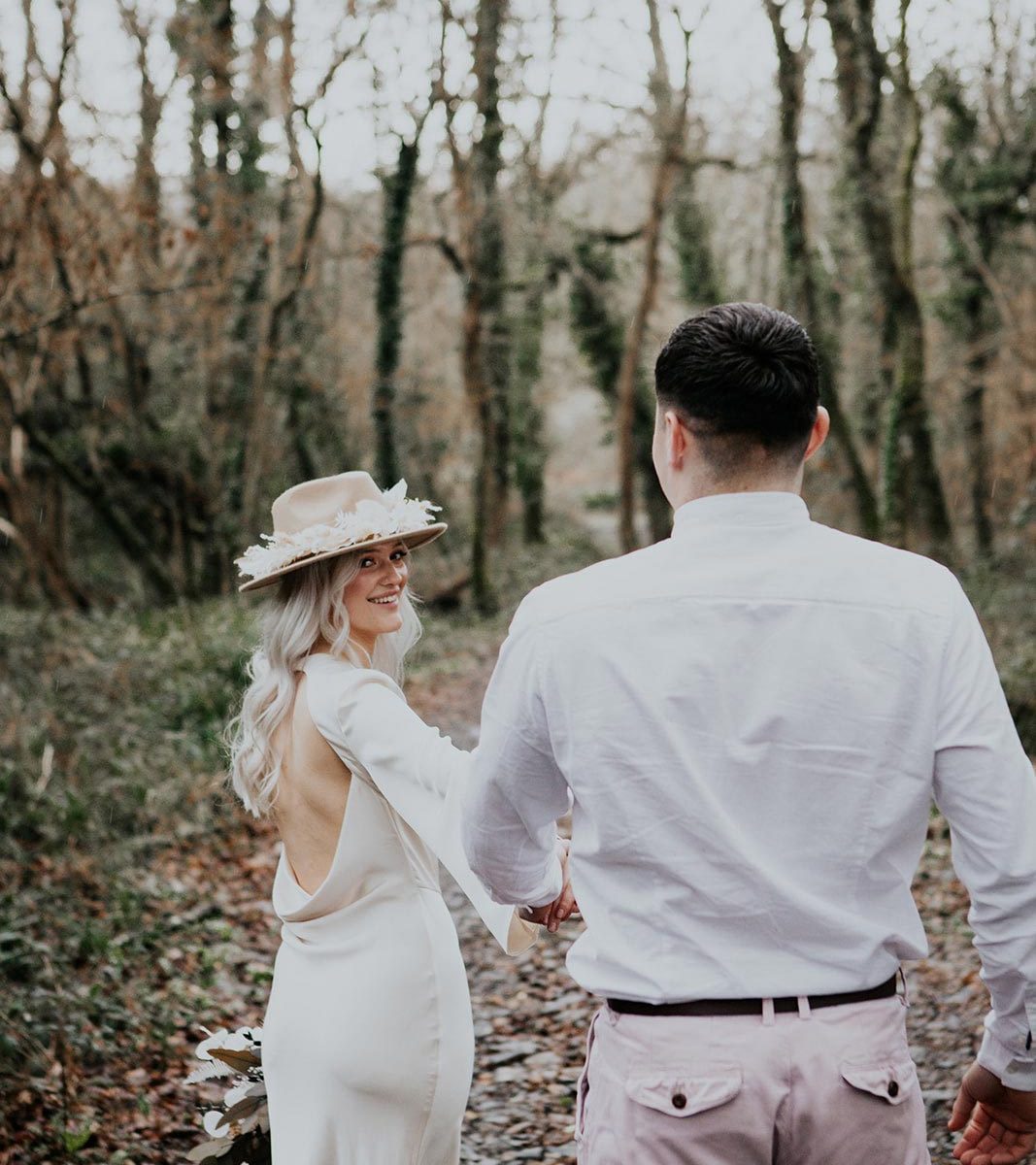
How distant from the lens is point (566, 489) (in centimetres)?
4575

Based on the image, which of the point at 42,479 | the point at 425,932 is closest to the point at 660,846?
the point at 425,932

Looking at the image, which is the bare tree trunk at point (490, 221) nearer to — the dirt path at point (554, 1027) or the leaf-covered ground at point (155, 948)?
the leaf-covered ground at point (155, 948)

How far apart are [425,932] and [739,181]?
33529 mm

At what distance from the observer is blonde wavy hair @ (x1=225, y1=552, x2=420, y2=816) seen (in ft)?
11.1

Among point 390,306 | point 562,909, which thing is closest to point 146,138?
point 390,306

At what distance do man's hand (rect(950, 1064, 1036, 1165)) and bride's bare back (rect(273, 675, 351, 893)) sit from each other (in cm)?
158

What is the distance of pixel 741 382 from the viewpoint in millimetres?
2115

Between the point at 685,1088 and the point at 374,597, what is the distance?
188 centimetres

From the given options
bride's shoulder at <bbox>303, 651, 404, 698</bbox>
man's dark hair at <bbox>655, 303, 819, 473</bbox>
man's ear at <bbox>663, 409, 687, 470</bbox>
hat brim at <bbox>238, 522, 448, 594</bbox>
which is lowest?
bride's shoulder at <bbox>303, 651, 404, 698</bbox>

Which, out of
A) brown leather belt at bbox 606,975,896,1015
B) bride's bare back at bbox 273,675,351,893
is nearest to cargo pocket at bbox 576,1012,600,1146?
brown leather belt at bbox 606,975,896,1015

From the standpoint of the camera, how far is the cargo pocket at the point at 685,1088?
1.97 metres

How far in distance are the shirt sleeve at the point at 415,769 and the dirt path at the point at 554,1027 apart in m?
2.48

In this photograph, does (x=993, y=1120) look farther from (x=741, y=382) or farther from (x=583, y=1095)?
(x=741, y=382)

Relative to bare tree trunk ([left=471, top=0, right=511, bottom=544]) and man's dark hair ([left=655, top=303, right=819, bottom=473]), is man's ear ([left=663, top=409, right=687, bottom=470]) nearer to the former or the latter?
Answer: man's dark hair ([left=655, top=303, right=819, bottom=473])
